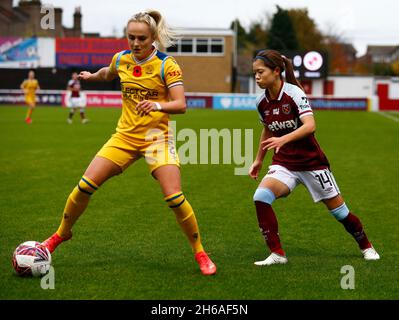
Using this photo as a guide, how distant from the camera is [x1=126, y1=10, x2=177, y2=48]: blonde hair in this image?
5977mm

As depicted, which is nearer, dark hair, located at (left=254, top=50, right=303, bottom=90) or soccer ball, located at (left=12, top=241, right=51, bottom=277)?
soccer ball, located at (left=12, top=241, right=51, bottom=277)

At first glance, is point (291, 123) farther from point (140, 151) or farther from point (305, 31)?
point (305, 31)

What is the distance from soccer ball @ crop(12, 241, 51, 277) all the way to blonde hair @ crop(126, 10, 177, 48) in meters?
2.12

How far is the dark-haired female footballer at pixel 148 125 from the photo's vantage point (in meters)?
5.98

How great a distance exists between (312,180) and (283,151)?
1.26ft

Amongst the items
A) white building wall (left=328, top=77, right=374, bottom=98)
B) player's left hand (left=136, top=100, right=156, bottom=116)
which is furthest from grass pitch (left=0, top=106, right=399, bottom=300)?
white building wall (left=328, top=77, right=374, bottom=98)

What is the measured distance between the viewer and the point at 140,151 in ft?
20.5

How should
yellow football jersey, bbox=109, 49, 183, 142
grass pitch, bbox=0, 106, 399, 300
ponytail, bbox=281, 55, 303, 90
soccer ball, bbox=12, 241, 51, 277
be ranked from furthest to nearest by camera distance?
Result: ponytail, bbox=281, 55, 303, 90 → yellow football jersey, bbox=109, 49, 183, 142 → soccer ball, bbox=12, 241, 51, 277 → grass pitch, bbox=0, 106, 399, 300

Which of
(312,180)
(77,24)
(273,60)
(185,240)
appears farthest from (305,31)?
(273,60)

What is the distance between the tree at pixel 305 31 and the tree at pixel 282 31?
231 inches

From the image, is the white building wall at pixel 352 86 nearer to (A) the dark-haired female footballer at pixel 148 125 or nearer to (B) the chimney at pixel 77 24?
(B) the chimney at pixel 77 24

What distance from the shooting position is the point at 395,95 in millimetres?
64062

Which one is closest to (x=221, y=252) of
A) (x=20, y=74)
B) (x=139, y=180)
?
(x=139, y=180)

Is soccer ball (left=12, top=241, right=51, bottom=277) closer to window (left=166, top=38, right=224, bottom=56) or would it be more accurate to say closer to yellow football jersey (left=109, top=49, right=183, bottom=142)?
yellow football jersey (left=109, top=49, right=183, bottom=142)
